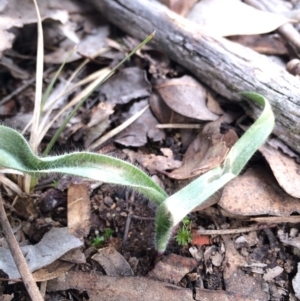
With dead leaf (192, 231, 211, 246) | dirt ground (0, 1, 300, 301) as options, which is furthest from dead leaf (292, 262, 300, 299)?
dead leaf (192, 231, 211, 246)

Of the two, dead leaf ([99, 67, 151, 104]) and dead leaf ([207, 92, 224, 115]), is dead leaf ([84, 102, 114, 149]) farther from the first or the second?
dead leaf ([207, 92, 224, 115])

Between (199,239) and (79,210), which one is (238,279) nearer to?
(199,239)

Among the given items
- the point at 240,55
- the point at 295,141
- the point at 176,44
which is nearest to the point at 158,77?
the point at 176,44

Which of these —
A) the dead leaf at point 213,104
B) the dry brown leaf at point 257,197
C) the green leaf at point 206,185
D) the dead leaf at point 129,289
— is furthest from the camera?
the dead leaf at point 213,104

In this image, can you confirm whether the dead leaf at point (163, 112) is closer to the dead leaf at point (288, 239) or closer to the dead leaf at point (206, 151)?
the dead leaf at point (206, 151)

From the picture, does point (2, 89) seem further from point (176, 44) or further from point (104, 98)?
point (176, 44)

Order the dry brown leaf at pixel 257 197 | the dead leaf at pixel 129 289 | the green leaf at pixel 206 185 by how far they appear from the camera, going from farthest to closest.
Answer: the dry brown leaf at pixel 257 197 < the dead leaf at pixel 129 289 < the green leaf at pixel 206 185

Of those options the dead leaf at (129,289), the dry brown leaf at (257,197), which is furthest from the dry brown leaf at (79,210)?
the dry brown leaf at (257,197)
